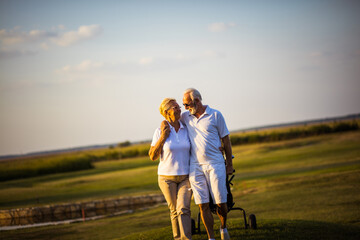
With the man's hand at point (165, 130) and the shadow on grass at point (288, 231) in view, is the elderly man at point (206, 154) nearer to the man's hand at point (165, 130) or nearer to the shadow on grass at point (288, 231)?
the man's hand at point (165, 130)

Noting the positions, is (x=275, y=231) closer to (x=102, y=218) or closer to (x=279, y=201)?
(x=279, y=201)

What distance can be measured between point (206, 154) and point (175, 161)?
0.42 metres

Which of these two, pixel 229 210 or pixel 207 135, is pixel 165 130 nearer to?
pixel 207 135

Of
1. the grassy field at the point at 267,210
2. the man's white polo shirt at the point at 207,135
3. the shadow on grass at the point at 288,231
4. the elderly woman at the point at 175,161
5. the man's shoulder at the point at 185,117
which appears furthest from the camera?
the grassy field at the point at 267,210

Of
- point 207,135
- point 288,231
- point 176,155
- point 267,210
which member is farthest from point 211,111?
point 267,210

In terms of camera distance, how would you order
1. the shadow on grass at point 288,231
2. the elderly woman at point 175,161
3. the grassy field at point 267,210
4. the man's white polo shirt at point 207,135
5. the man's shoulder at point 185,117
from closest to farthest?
the man's white polo shirt at point 207,135
the elderly woman at point 175,161
the man's shoulder at point 185,117
the shadow on grass at point 288,231
the grassy field at point 267,210

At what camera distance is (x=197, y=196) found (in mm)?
→ 5090

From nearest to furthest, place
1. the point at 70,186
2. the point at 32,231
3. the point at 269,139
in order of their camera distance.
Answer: the point at 32,231
the point at 70,186
the point at 269,139

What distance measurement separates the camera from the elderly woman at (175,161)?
5.17 m

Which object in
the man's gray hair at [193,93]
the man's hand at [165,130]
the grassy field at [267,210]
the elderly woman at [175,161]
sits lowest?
the grassy field at [267,210]

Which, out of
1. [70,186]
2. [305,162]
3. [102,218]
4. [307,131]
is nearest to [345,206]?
[102,218]

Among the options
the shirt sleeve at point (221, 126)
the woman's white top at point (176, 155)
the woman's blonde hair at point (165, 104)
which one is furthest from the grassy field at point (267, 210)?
the woman's blonde hair at point (165, 104)

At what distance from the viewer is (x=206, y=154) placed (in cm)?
507

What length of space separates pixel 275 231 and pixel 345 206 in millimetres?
4105
